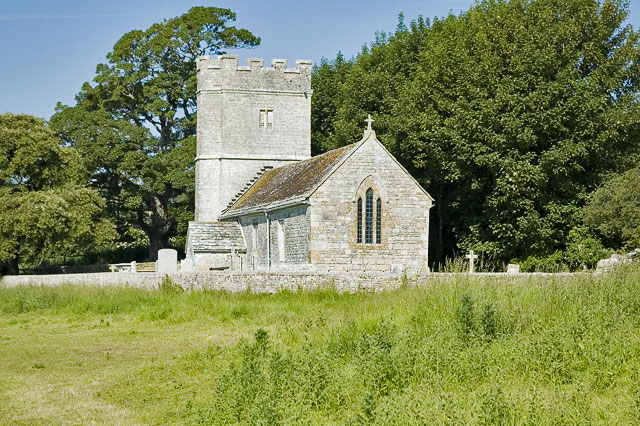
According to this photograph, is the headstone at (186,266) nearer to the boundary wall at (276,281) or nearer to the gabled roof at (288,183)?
the gabled roof at (288,183)

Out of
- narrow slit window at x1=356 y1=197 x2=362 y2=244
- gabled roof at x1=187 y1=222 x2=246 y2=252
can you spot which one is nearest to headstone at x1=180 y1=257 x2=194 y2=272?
gabled roof at x1=187 y1=222 x2=246 y2=252

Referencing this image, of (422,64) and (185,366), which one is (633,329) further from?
(422,64)

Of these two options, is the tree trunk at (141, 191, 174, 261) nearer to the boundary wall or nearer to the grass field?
the boundary wall

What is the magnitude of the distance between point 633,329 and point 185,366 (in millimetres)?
6625

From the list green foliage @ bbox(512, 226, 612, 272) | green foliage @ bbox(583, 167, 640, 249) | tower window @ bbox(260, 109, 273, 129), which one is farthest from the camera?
tower window @ bbox(260, 109, 273, 129)

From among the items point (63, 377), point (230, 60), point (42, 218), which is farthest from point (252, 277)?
point (230, 60)

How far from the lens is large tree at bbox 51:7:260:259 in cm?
4919

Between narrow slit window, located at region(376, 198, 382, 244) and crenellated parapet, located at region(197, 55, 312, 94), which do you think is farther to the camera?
crenellated parapet, located at region(197, 55, 312, 94)

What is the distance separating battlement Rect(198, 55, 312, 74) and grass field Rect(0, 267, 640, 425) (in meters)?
25.7

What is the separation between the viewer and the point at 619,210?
29172mm

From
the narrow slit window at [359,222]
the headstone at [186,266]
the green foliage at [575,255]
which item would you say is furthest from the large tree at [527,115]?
the headstone at [186,266]

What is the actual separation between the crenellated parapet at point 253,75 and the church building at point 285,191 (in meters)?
0.05

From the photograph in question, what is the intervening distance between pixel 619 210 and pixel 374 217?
8.75 metres

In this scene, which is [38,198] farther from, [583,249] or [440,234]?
[583,249]
